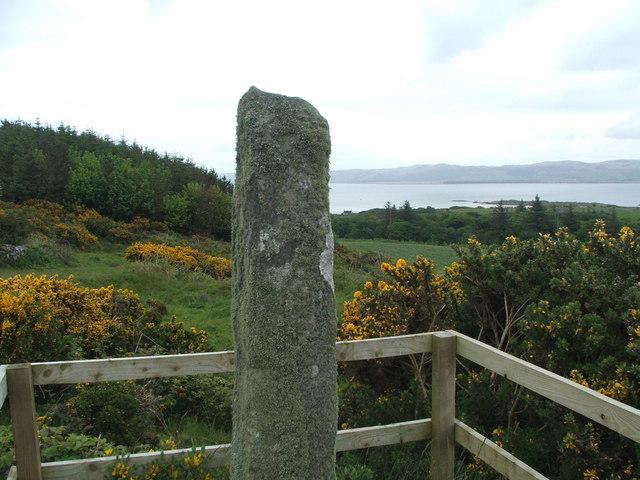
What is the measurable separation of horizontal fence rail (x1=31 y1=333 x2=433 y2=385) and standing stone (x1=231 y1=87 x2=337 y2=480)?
1.04 meters

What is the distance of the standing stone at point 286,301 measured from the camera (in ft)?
9.31

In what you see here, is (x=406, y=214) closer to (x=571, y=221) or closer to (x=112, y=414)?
(x=571, y=221)

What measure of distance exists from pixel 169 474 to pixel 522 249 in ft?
14.0

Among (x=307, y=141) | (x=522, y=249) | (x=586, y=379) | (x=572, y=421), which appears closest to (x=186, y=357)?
(x=307, y=141)

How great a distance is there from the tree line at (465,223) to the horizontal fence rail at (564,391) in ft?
129

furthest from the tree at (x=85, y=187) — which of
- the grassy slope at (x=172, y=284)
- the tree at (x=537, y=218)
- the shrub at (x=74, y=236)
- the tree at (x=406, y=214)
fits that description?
the tree at (x=406, y=214)

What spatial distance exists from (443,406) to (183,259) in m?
16.7

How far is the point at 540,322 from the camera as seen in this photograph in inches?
191

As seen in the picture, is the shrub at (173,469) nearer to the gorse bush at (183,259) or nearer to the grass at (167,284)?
the grass at (167,284)

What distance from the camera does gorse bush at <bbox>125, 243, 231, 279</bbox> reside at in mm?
19516

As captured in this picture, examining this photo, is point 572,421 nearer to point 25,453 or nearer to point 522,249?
point 522,249

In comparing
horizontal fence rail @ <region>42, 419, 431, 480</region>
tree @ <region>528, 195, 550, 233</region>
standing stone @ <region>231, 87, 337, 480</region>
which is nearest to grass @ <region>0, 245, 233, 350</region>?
horizontal fence rail @ <region>42, 419, 431, 480</region>

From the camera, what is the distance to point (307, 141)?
296 cm

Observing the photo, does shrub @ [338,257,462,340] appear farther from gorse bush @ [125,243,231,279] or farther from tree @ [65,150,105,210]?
tree @ [65,150,105,210]
